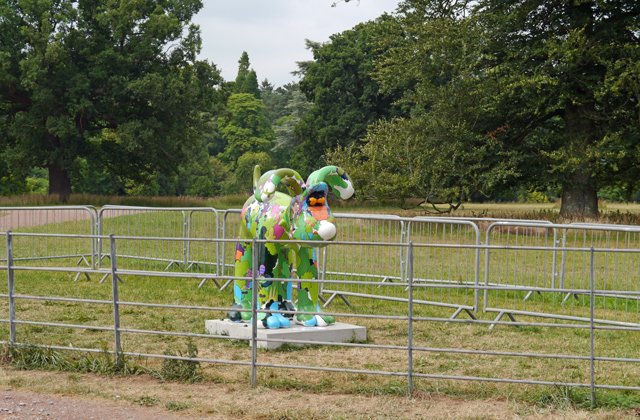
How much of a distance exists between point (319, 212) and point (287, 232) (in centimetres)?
58

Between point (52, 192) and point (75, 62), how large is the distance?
7848 millimetres

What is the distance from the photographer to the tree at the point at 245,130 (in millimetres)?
72750

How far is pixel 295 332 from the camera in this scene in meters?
7.67

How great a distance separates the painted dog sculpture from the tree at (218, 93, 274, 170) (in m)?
64.4

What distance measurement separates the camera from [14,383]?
6176mm

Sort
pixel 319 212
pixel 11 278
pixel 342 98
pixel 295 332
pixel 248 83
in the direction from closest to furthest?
pixel 11 278 < pixel 295 332 < pixel 319 212 < pixel 342 98 < pixel 248 83

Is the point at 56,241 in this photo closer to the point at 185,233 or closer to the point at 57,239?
the point at 57,239

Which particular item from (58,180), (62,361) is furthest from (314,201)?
(58,180)

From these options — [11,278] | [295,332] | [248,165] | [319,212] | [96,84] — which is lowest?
[295,332]

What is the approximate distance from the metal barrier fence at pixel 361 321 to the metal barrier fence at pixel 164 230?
1544mm

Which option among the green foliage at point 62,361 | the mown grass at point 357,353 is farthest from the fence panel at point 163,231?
the green foliage at point 62,361

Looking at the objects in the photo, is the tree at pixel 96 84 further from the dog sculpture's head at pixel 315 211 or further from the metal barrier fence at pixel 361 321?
the dog sculpture's head at pixel 315 211

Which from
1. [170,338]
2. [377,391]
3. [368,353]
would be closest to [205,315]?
[170,338]

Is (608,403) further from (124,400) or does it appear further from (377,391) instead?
(124,400)
